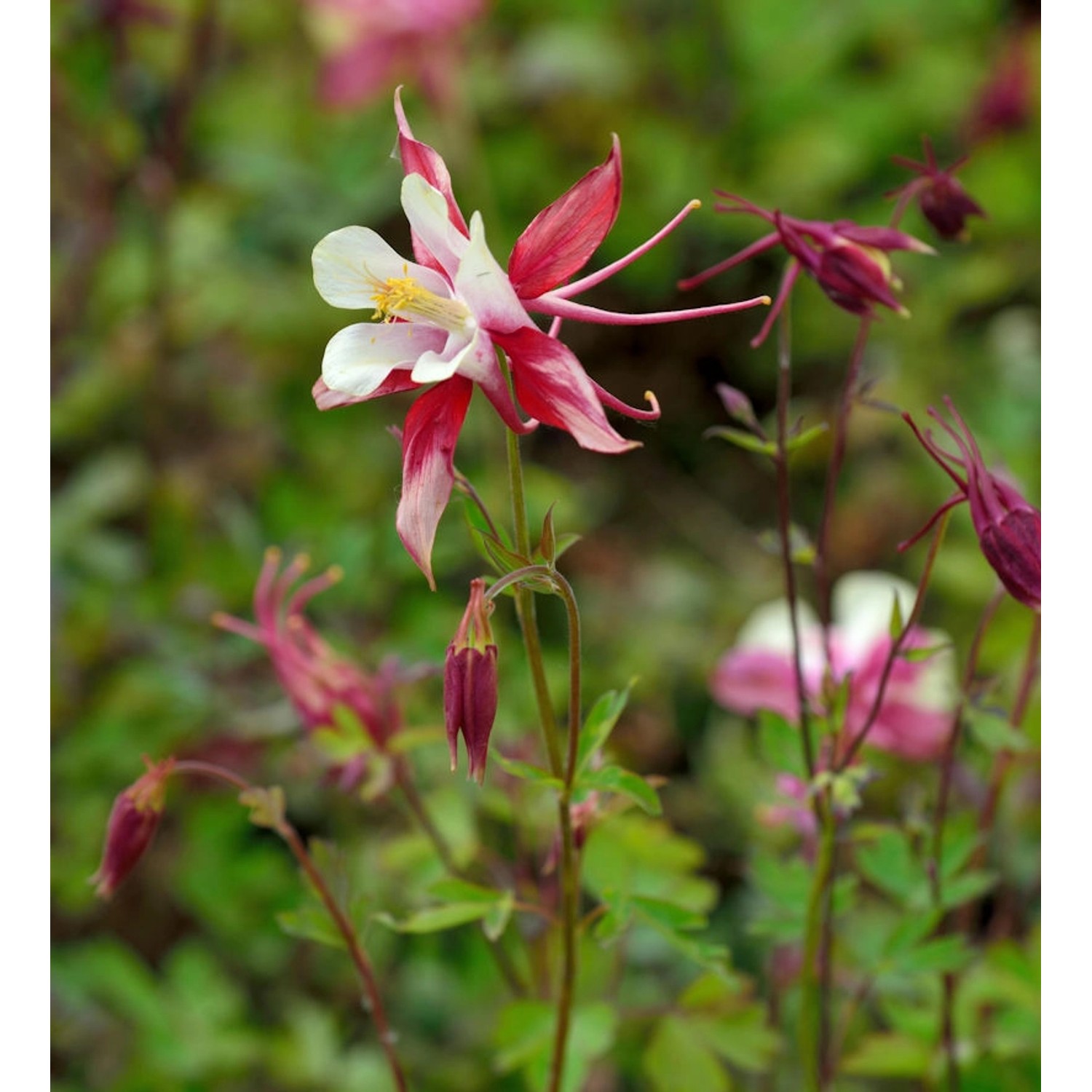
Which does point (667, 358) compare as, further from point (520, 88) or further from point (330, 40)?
point (330, 40)

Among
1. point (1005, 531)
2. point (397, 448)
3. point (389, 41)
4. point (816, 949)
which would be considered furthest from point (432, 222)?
point (389, 41)

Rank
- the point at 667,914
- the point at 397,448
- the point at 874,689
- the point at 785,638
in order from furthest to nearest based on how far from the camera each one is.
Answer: the point at 397,448
the point at 785,638
the point at 874,689
the point at 667,914

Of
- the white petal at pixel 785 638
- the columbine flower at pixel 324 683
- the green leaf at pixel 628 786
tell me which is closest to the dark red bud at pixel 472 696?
the green leaf at pixel 628 786

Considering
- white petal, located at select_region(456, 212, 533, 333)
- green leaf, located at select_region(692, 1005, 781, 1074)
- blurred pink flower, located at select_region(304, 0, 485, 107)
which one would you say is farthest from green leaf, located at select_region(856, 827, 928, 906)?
blurred pink flower, located at select_region(304, 0, 485, 107)

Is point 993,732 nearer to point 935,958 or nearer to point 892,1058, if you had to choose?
point 935,958

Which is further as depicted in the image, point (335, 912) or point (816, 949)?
point (816, 949)

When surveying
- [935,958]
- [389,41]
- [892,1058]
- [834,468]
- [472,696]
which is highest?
[389,41]

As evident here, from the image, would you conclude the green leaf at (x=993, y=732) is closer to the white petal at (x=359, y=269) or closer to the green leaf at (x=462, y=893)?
the green leaf at (x=462, y=893)
